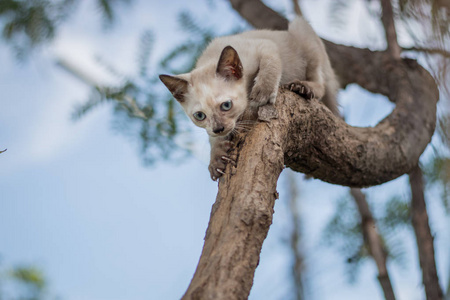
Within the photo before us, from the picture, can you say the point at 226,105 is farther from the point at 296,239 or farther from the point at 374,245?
the point at 296,239

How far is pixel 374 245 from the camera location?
11.9 feet

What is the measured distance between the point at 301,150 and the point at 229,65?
2.16 ft

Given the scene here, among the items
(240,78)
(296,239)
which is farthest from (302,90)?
(296,239)

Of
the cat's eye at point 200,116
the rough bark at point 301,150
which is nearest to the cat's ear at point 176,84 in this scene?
the cat's eye at point 200,116

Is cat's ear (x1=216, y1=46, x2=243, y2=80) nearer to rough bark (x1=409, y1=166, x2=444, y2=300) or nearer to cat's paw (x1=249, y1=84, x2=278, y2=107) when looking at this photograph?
cat's paw (x1=249, y1=84, x2=278, y2=107)

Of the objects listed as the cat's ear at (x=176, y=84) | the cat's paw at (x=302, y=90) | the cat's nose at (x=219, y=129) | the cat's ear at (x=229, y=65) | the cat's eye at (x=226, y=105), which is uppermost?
the cat's ear at (x=229, y=65)

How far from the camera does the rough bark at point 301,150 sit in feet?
5.04

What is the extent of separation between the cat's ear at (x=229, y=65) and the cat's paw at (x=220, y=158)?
0.44m

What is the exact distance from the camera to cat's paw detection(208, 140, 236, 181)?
219cm

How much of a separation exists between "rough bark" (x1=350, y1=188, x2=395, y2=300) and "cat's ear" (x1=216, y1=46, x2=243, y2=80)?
1.67 m

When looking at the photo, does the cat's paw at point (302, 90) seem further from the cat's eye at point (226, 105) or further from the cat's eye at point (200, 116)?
the cat's eye at point (200, 116)

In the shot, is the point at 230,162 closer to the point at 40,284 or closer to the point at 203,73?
the point at 203,73

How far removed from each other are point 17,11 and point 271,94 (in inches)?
106

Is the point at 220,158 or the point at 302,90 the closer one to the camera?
the point at 220,158
